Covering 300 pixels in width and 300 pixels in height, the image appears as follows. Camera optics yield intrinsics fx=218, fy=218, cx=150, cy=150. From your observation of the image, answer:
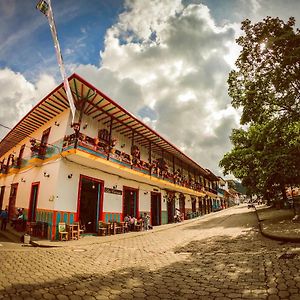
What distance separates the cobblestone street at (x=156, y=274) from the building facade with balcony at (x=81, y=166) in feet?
15.4

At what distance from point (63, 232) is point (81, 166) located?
3729 millimetres

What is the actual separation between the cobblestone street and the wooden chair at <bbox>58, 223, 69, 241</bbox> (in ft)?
8.73

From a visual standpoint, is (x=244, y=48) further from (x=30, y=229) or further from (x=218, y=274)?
(x=30, y=229)

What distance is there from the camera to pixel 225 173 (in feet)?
76.4

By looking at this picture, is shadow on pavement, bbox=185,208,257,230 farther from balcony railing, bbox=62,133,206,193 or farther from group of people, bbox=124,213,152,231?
balcony railing, bbox=62,133,206,193

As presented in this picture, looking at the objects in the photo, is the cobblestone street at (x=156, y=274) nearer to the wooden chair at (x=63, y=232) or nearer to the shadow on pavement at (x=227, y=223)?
the wooden chair at (x=63, y=232)

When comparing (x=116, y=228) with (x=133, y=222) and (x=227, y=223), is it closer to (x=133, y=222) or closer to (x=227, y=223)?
(x=133, y=222)

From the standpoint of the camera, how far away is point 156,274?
533 cm

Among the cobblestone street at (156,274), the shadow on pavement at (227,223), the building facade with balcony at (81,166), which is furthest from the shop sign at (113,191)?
the cobblestone street at (156,274)

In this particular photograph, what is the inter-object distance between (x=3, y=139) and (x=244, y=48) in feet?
66.4

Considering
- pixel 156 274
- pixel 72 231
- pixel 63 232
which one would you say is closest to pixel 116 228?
pixel 72 231

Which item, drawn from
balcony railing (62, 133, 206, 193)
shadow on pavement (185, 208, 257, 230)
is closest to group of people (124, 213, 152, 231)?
shadow on pavement (185, 208, 257, 230)

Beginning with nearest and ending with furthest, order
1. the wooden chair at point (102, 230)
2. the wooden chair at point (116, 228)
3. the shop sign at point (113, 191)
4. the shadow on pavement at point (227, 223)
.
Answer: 1. the wooden chair at point (102, 230)
2. the wooden chair at point (116, 228)
3. the shop sign at point (113, 191)
4. the shadow on pavement at point (227, 223)

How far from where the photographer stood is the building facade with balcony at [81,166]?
38.2 feet
